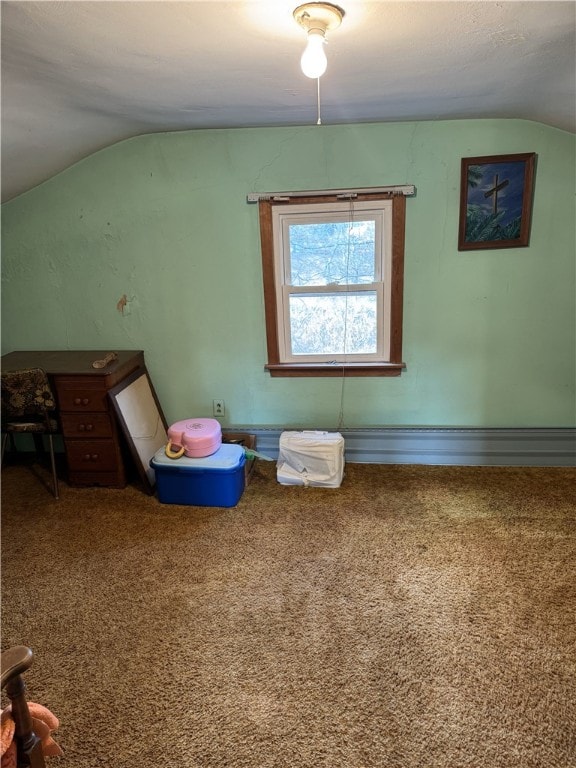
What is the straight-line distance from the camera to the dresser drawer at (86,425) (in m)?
2.75

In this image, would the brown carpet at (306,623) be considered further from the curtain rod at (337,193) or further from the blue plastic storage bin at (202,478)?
the curtain rod at (337,193)

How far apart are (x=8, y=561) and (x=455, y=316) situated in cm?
264

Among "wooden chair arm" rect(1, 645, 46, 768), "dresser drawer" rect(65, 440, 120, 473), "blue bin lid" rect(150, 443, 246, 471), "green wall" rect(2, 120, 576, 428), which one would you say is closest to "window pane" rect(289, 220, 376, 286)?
"green wall" rect(2, 120, 576, 428)

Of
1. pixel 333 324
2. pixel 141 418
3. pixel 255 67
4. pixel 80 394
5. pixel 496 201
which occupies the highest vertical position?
pixel 255 67

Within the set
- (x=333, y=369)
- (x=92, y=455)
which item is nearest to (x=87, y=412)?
(x=92, y=455)

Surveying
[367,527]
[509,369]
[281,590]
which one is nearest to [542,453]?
[509,369]

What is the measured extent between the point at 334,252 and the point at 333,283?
18 cm

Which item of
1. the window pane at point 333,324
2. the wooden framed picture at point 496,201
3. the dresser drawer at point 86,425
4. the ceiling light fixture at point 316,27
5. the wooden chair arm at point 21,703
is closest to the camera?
the wooden chair arm at point 21,703

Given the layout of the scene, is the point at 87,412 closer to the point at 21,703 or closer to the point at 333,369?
the point at 333,369

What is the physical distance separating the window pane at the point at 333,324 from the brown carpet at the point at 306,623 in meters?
0.85

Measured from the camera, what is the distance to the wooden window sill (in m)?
2.96

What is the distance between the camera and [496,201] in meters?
2.65

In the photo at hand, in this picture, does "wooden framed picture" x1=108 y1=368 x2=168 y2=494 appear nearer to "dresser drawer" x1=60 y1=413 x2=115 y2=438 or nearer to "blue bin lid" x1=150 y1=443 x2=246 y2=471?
"dresser drawer" x1=60 y1=413 x2=115 y2=438

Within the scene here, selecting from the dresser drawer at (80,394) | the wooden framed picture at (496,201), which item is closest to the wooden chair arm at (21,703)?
the dresser drawer at (80,394)
